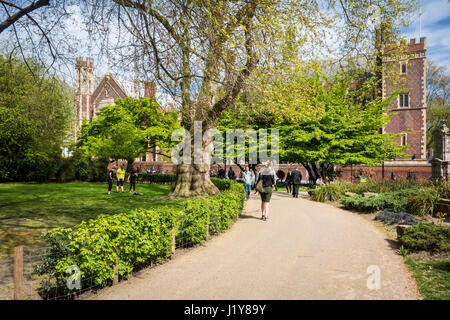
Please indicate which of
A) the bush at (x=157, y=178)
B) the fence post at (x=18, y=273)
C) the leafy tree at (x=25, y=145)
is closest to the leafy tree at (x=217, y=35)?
the fence post at (x=18, y=273)

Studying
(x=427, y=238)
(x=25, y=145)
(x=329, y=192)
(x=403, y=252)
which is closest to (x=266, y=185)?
(x=403, y=252)

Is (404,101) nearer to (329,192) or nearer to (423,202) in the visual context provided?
(329,192)

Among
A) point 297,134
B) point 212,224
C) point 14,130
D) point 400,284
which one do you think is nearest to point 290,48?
point 212,224

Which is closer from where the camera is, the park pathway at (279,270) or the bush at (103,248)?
the bush at (103,248)

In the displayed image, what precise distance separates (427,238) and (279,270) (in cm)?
355

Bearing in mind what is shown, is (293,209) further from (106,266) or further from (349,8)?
(106,266)

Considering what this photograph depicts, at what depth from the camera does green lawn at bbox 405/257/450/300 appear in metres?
4.88

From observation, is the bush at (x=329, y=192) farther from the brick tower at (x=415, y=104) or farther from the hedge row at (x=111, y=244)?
the brick tower at (x=415, y=104)

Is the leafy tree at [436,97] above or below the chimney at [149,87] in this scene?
above

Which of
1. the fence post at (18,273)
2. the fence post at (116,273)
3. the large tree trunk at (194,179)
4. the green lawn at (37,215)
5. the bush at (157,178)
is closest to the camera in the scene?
the fence post at (18,273)

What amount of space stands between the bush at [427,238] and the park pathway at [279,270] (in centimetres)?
48

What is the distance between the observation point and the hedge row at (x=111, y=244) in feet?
15.9

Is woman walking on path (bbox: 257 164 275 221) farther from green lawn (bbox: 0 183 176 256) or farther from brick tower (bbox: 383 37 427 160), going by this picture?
brick tower (bbox: 383 37 427 160)

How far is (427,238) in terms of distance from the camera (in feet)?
23.1
